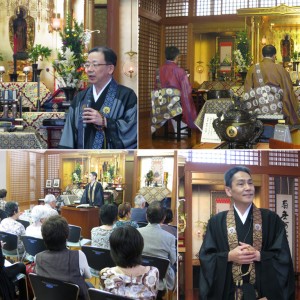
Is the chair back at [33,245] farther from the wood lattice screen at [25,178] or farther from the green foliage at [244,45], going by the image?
the green foliage at [244,45]

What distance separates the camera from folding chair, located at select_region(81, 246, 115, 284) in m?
3.42

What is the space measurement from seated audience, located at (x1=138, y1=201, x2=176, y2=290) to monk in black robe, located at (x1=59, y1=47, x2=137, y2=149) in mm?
538

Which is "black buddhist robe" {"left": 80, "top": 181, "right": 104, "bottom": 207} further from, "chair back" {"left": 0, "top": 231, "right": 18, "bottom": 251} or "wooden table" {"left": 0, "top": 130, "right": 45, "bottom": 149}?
"wooden table" {"left": 0, "top": 130, "right": 45, "bottom": 149}

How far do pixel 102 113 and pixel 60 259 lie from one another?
2.74 ft

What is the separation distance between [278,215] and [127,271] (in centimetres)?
72

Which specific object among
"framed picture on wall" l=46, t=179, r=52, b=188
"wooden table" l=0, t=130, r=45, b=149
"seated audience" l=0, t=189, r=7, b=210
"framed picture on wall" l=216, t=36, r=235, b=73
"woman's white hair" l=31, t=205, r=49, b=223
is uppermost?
"framed picture on wall" l=216, t=36, r=235, b=73

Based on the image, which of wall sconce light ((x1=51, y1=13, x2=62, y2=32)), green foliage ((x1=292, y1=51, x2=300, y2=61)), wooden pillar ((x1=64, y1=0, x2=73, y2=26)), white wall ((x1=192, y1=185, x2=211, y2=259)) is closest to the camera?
white wall ((x1=192, y1=185, x2=211, y2=259))

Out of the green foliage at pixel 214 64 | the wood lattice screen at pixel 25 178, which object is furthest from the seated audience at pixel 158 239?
the green foliage at pixel 214 64

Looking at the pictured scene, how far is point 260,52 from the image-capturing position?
6035 mm

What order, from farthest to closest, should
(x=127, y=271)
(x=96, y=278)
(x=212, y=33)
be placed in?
(x=212, y=33), (x=96, y=278), (x=127, y=271)

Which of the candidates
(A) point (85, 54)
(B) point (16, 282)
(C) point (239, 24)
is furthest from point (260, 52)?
(B) point (16, 282)

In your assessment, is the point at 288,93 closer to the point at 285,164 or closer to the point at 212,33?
the point at 212,33

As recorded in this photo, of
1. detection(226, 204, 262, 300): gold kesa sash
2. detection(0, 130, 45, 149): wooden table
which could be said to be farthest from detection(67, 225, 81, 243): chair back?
detection(0, 130, 45, 149): wooden table

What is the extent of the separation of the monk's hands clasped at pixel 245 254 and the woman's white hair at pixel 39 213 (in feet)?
3.18
